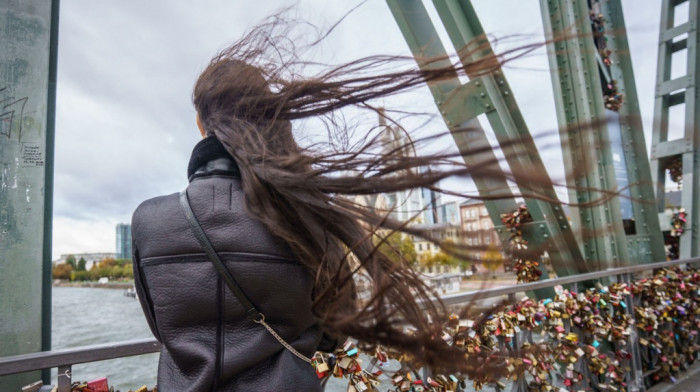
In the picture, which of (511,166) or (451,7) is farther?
(451,7)

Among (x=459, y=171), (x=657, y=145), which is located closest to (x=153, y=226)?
(x=459, y=171)

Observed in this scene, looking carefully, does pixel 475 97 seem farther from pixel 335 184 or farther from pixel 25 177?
pixel 25 177

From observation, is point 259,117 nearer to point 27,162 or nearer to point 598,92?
point 27,162

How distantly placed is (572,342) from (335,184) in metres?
2.95

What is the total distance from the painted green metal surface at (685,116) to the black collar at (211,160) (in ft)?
22.9

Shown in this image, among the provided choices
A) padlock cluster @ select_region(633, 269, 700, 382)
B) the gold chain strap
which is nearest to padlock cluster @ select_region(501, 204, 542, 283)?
padlock cluster @ select_region(633, 269, 700, 382)

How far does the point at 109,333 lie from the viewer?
38625 millimetres

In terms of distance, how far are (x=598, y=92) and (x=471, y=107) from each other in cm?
174

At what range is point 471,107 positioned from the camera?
3.60 m

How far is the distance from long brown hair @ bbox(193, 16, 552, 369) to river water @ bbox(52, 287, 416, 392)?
128cm

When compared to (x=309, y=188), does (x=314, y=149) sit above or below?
above

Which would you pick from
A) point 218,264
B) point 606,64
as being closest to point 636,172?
point 606,64

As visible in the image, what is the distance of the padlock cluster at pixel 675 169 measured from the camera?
7.19 metres

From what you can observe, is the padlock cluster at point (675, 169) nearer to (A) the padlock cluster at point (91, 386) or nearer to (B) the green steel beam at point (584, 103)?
(B) the green steel beam at point (584, 103)
